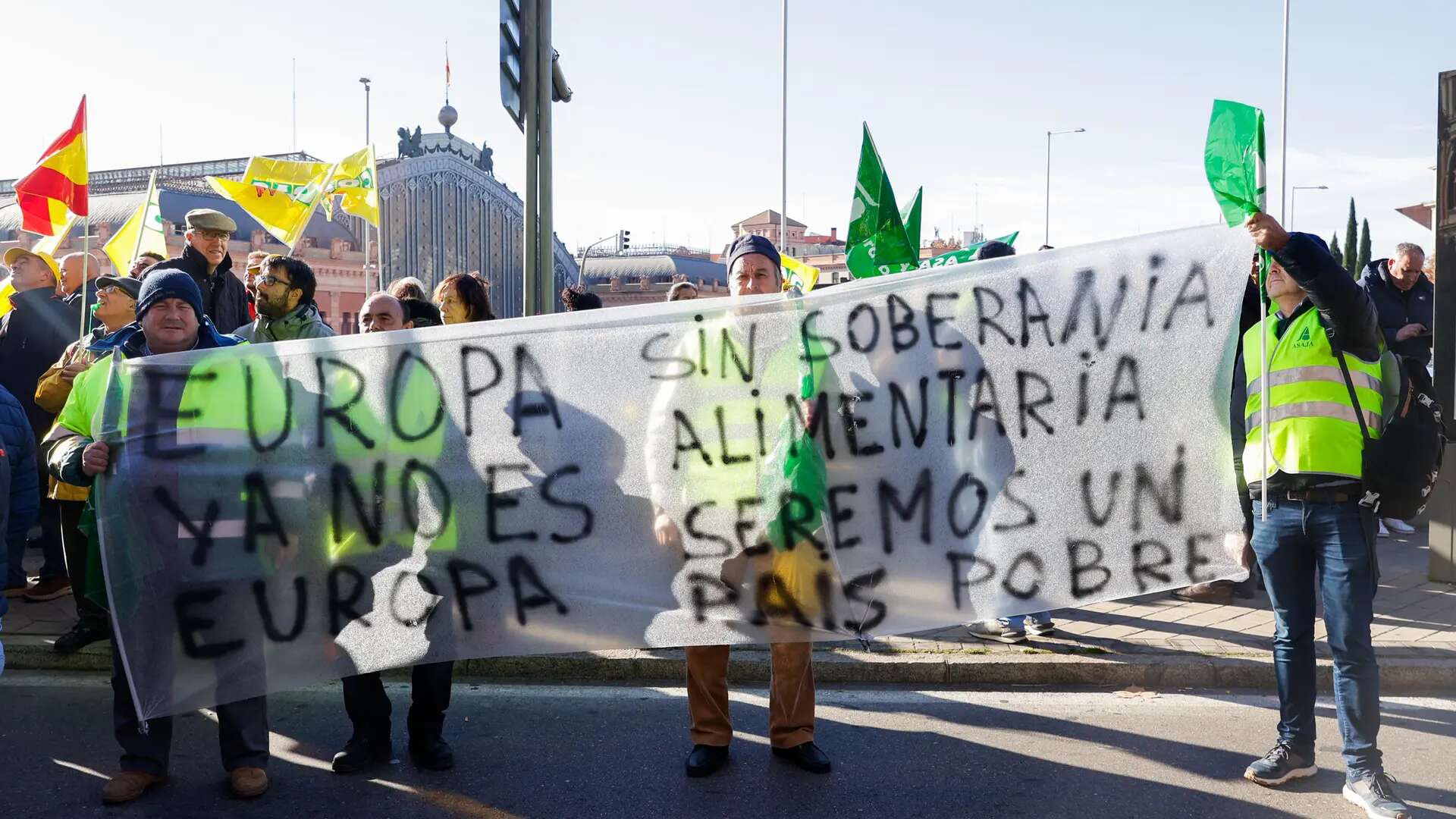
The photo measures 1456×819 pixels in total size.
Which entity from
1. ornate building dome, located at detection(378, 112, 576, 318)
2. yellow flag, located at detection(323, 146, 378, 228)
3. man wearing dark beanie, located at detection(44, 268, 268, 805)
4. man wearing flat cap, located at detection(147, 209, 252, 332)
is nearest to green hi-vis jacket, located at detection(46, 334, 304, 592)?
man wearing dark beanie, located at detection(44, 268, 268, 805)

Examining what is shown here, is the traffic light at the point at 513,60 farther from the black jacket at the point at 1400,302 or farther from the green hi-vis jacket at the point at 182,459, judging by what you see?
the black jacket at the point at 1400,302

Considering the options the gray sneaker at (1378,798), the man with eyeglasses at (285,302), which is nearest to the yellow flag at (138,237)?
the man with eyeglasses at (285,302)

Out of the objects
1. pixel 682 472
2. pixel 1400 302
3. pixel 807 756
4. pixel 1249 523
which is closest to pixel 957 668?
pixel 807 756

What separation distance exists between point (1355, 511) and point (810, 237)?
318ft

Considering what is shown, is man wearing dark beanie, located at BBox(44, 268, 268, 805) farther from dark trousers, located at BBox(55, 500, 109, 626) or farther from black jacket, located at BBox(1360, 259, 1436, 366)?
black jacket, located at BBox(1360, 259, 1436, 366)

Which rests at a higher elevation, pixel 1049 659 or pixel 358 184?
pixel 358 184

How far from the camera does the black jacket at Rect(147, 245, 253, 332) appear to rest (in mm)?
6863

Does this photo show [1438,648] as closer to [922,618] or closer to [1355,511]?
[1355,511]

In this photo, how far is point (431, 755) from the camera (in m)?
4.25

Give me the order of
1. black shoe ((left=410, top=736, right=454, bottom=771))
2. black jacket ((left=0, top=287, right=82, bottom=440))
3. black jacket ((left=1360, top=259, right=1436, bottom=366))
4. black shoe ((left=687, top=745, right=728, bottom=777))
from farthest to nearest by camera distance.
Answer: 1. black jacket ((left=1360, top=259, right=1436, bottom=366))
2. black jacket ((left=0, top=287, right=82, bottom=440))
3. black shoe ((left=410, top=736, right=454, bottom=771))
4. black shoe ((left=687, top=745, right=728, bottom=777))

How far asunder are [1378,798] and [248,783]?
356cm

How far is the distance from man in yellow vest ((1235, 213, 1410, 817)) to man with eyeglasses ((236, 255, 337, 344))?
133 inches

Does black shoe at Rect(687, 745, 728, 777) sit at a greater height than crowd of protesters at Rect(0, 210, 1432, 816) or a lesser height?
lesser

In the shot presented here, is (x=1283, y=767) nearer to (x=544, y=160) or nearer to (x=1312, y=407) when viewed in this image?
(x=1312, y=407)
